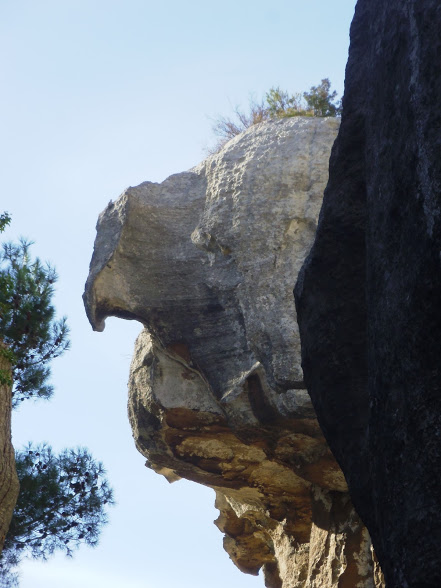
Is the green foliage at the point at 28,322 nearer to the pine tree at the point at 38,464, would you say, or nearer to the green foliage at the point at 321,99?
the pine tree at the point at 38,464

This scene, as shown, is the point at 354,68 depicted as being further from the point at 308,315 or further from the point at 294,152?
the point at 294,152

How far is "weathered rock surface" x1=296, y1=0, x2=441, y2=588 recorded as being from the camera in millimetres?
1891

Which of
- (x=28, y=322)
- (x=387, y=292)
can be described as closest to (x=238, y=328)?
(x=28, y=322)

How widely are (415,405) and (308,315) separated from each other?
864 mm

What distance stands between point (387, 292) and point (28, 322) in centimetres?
627

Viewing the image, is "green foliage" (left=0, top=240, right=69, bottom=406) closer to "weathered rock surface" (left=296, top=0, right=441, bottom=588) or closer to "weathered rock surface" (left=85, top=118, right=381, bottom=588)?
"weathered rock surface" (left=85, top=118, right=381, bottom=588)

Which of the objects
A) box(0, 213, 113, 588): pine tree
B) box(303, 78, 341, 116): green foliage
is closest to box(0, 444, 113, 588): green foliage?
box(0, 213, 113, 588): pine tree

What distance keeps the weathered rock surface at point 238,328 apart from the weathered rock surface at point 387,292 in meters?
→ 5.09

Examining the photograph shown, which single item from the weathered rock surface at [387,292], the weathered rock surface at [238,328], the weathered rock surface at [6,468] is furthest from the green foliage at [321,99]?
the weathered rock surface at [387,292]

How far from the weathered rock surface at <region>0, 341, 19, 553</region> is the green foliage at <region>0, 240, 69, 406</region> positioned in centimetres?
83

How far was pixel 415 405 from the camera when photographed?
193cm

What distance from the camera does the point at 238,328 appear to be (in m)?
8.43

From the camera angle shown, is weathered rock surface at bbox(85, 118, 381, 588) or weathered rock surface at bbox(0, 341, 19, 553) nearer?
weathered rock surface at bbox(0, 341, 19, 553)

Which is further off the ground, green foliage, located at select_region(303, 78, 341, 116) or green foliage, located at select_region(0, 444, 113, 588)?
green foliage, located at select_region(303, 78, 341, 116)
